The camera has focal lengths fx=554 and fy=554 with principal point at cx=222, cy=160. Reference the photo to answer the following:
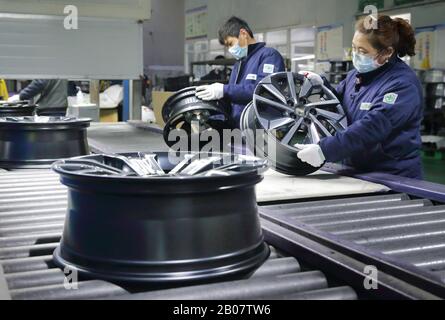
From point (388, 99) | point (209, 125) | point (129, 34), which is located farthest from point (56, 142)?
point (129, 34)

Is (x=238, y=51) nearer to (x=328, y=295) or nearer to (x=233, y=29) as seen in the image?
(x=233, y=29)

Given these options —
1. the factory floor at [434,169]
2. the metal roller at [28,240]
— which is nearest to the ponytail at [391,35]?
the metal roller at [28,240]

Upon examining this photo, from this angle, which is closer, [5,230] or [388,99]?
[5,230]

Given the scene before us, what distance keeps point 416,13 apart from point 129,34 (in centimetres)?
459

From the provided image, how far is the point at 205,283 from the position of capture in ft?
3.70

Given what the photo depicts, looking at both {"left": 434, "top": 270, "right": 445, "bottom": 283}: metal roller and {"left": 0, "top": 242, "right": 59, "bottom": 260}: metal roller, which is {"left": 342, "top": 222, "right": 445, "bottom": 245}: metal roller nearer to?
{"left": 434, "top": 270, "right": 445, "bottom": 283}: metal roller

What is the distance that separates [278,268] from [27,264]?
56 cm

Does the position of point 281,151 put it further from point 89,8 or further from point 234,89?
point 89,8

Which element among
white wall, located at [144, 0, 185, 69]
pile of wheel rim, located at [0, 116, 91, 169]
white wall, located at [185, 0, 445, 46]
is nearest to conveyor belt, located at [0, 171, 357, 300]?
pile of wheel rim, located at [0, 116, 91, 169]

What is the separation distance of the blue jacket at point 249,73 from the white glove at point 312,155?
839 millimetres

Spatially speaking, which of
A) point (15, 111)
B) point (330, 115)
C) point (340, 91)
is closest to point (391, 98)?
point (330, 115)

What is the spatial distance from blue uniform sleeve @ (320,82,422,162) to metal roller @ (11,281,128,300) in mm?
1277

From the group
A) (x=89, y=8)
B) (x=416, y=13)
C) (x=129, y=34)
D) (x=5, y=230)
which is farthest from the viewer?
(x=416, y=13)

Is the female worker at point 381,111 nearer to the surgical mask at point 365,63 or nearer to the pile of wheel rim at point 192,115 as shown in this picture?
the surgical mask at point 365,63
